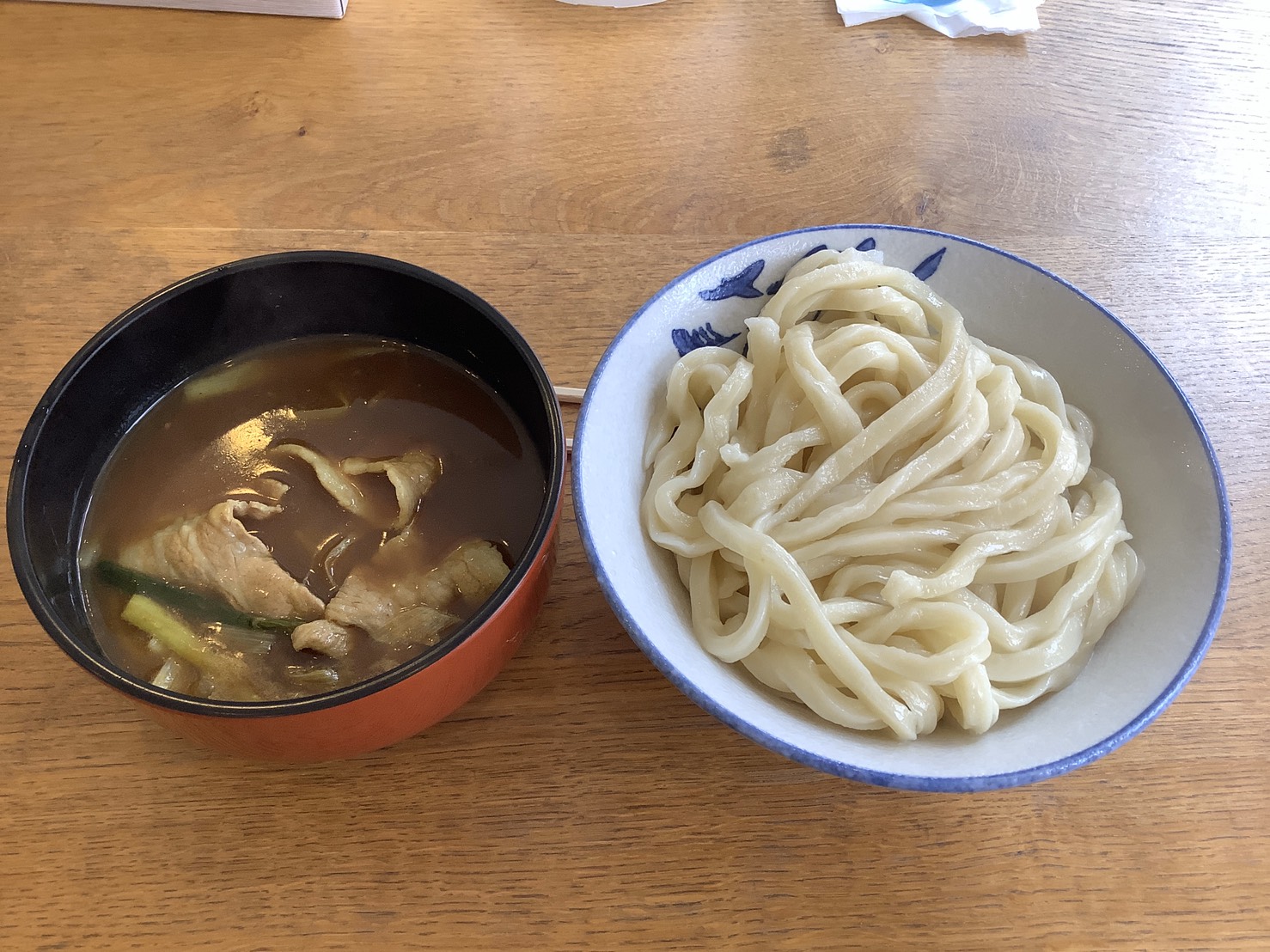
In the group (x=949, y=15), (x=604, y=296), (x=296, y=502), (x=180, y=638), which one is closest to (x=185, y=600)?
(x=180, y=638)

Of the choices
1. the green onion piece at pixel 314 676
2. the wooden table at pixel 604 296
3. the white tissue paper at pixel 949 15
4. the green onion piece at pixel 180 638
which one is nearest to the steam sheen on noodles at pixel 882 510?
the wooden table at pixel 604 296

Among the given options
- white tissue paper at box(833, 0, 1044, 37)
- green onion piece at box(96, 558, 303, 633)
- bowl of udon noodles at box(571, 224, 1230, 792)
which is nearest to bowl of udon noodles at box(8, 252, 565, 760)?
green onion piece at box(96, 558, 303, 633)

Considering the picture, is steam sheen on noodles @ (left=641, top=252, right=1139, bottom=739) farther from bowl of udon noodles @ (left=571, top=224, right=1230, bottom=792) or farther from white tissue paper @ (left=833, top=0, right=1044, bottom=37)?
white tissue paper @ (left=833, top=0, right=1044, bottom=37)

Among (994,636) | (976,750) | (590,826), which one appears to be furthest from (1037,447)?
(590,826)

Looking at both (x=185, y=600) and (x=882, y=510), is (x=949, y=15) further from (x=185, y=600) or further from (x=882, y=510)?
(x=185, y=600)

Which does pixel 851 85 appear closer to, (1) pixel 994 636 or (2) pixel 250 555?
(1) pixel 994 636
